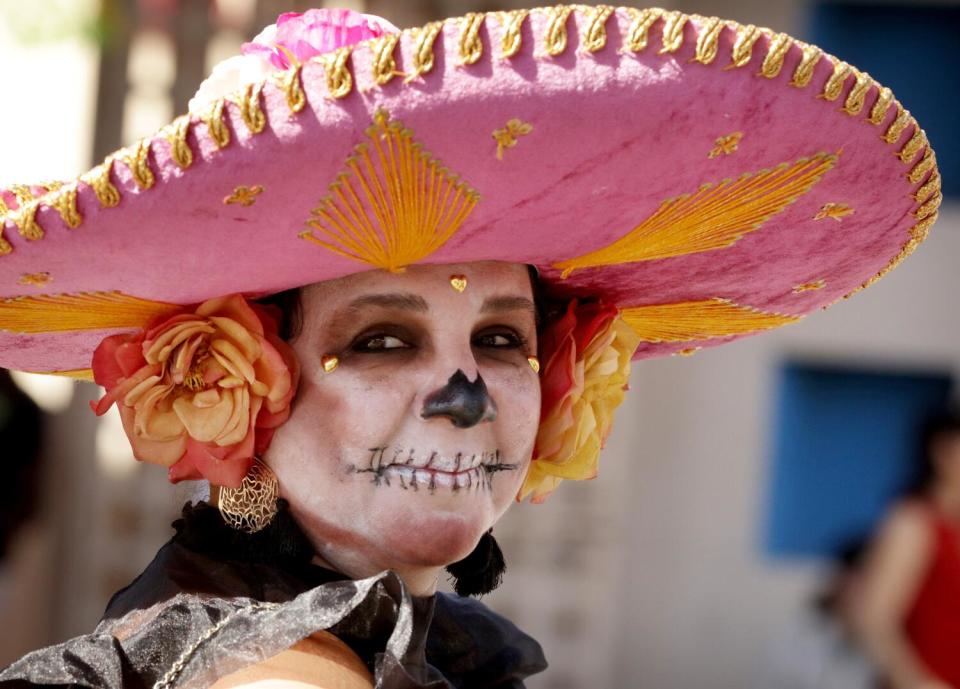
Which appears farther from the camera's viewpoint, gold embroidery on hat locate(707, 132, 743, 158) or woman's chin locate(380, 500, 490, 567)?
woman's chin locate(380, 500, 490, 567)

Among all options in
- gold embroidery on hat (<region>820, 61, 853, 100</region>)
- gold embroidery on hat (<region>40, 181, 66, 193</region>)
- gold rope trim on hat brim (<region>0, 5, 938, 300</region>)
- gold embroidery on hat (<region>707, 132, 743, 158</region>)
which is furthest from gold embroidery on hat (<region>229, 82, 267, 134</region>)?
gold embroidery on hat (<region>820, 61, 853, 100</region>)

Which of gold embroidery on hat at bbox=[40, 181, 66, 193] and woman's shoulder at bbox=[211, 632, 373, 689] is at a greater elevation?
gold embroidery on hat at bbox=[40, 181, 66, 193]

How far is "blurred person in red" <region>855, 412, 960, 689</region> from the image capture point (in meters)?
4.67

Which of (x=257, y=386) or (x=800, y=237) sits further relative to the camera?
(x=800, y=237)

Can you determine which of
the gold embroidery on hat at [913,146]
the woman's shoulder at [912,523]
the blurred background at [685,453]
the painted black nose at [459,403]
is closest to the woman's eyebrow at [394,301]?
the painted black nose at [459,403]

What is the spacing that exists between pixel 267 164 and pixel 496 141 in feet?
0.86

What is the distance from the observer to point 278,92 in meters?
1.68

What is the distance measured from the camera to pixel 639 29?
1674mm

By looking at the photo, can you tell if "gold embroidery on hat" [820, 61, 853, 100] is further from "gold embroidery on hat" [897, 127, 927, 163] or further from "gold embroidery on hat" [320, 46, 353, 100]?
"gold embroidery on hat" [320, 46, 353, 100]

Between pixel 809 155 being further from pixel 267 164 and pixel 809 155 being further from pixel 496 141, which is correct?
pixel 267 164

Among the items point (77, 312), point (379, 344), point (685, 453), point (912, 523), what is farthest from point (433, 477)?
point (685, 453)

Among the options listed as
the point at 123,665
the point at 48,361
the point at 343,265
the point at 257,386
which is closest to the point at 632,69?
the point at 343,265

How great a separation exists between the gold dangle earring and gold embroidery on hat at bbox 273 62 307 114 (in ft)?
1.90

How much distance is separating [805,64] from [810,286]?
2.24 ft
